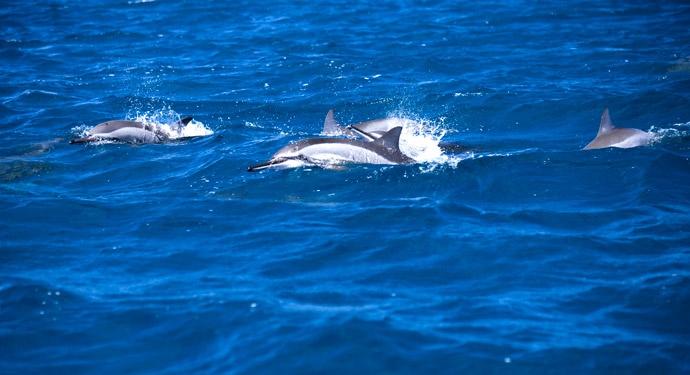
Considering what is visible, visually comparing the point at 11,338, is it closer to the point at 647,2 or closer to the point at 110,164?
the point at 110,164

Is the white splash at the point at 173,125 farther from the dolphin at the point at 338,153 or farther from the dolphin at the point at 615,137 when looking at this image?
the dolphin at the point at 615,137

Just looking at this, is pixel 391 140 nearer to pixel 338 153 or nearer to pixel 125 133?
pixel 338 153

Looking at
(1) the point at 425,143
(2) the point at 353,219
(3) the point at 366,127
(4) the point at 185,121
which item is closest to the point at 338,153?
(1) the point at 425,143

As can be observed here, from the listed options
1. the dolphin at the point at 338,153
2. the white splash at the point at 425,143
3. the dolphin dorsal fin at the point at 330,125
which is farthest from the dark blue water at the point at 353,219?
the dolphin dorsal fin at the point at 330,125

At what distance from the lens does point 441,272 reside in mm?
10117

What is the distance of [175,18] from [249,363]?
22176mm

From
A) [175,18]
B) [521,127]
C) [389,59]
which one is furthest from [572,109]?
[175,18]

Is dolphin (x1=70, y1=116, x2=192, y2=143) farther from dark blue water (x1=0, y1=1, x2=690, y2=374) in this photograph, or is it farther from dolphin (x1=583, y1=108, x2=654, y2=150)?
dolphin (x1=583, y1=108, x2=654, y2=150)

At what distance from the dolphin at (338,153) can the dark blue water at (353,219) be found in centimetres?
29

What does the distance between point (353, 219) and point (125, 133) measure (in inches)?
238

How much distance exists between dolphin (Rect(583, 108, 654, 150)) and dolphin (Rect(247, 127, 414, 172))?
3.40 m

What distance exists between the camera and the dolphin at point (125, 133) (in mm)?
15711

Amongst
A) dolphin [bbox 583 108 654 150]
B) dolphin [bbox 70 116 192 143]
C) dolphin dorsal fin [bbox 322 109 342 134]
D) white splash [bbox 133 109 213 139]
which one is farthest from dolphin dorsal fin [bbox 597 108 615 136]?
dolphin [bbox 70 116 192 143]

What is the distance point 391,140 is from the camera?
1391 cm
